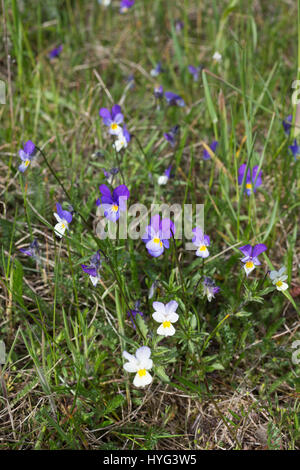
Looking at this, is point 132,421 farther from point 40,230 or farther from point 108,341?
point 40,230

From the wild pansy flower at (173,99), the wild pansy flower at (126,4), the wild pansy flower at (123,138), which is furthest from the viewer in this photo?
the wild pansy flower at (126,4)

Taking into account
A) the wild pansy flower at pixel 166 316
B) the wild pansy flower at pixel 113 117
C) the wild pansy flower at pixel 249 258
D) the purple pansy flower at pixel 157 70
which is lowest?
the wild pansy flower at pixel 166 316

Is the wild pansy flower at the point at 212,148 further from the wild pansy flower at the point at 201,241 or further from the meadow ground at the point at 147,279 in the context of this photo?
the wild pansy flower at the point at 201,241

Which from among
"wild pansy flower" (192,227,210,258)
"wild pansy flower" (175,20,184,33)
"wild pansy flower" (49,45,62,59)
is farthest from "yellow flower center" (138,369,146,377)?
"wild pansy flower" (175,20,184,33)

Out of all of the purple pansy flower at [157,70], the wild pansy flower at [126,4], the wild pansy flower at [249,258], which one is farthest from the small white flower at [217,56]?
the wild pansy flower at [249,258]

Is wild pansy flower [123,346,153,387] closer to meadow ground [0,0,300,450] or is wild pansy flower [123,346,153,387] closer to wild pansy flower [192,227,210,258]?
meadow ground [0,0,300,450]

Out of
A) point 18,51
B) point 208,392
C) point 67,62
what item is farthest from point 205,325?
point 67,62

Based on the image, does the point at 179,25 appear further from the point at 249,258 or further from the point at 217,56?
the point at 249,258
